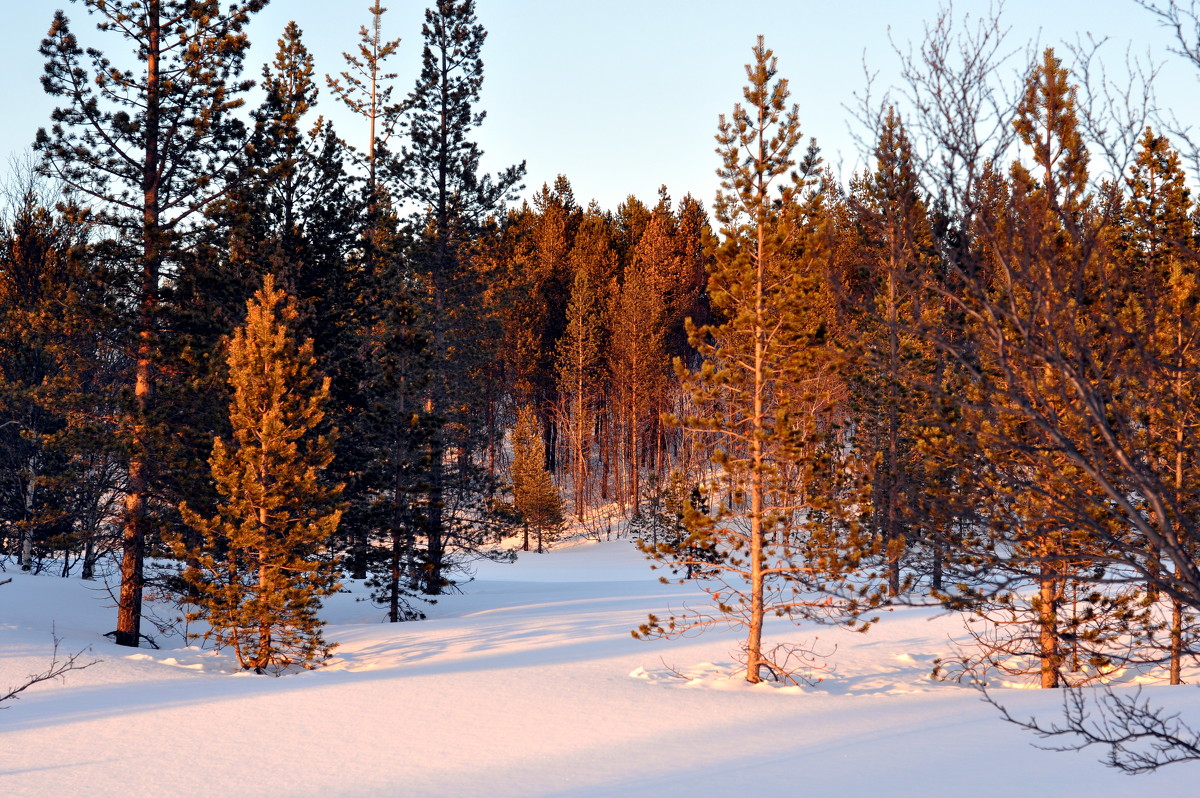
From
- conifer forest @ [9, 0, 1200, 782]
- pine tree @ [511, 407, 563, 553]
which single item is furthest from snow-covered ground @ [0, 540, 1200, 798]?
pine tree @ [511, 407, 563, 553]

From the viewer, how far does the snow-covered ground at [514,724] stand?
725cm

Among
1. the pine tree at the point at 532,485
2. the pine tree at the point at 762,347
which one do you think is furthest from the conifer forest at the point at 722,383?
the pine tree at the point at 532,485

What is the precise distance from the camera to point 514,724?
9320 mm

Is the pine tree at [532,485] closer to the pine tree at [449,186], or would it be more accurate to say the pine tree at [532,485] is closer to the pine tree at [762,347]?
the pine tree at [449,186]

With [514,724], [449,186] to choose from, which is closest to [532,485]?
[449,186]

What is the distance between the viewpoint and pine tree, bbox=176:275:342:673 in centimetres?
1207

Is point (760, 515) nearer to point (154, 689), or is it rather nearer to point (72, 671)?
point (154, 689)

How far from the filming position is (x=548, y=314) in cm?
4409

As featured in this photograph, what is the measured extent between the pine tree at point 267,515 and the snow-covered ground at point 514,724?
0.72 metres

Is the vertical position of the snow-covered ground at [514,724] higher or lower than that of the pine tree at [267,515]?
lower

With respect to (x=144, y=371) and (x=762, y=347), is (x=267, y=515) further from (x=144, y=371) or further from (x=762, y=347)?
(x=762, y=347)

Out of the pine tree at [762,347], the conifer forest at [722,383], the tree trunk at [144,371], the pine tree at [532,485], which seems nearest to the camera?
the conifer forest at [722,383]

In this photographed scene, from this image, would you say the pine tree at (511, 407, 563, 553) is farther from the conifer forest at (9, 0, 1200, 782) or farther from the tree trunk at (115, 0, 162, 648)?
the tree trunk at (115, 0, 162, 648)


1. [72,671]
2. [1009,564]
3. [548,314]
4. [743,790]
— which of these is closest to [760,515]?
[743,790]
